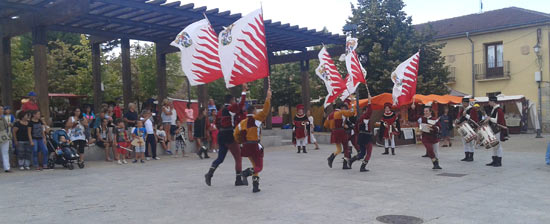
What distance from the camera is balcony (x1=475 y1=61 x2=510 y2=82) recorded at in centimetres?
3222

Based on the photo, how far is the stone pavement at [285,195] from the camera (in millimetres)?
6445

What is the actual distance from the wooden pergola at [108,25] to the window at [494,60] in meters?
16.6

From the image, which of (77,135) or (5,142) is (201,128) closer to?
(77,135)

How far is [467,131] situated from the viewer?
12.8m

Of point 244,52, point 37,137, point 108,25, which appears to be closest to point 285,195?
point 244,52

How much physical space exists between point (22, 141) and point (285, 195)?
8103mm

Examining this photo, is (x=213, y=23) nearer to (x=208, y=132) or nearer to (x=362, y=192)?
(x=208, y=132)

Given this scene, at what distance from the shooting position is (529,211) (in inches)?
261

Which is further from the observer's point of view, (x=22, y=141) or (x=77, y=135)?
(x=77, y=135)

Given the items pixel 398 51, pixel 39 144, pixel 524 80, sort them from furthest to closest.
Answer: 1. pixel 524 80
2. pixel 398 51
3. pixel 39 144

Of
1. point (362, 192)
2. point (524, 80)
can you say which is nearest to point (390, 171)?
point (362, 192)

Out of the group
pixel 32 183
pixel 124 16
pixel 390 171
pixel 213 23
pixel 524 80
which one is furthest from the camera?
pixel 524 80

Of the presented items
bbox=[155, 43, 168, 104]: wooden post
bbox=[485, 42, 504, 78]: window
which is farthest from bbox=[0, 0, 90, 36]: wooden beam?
bbox=[485, 42, 504, 78]: window

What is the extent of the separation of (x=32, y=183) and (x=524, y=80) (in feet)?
101
